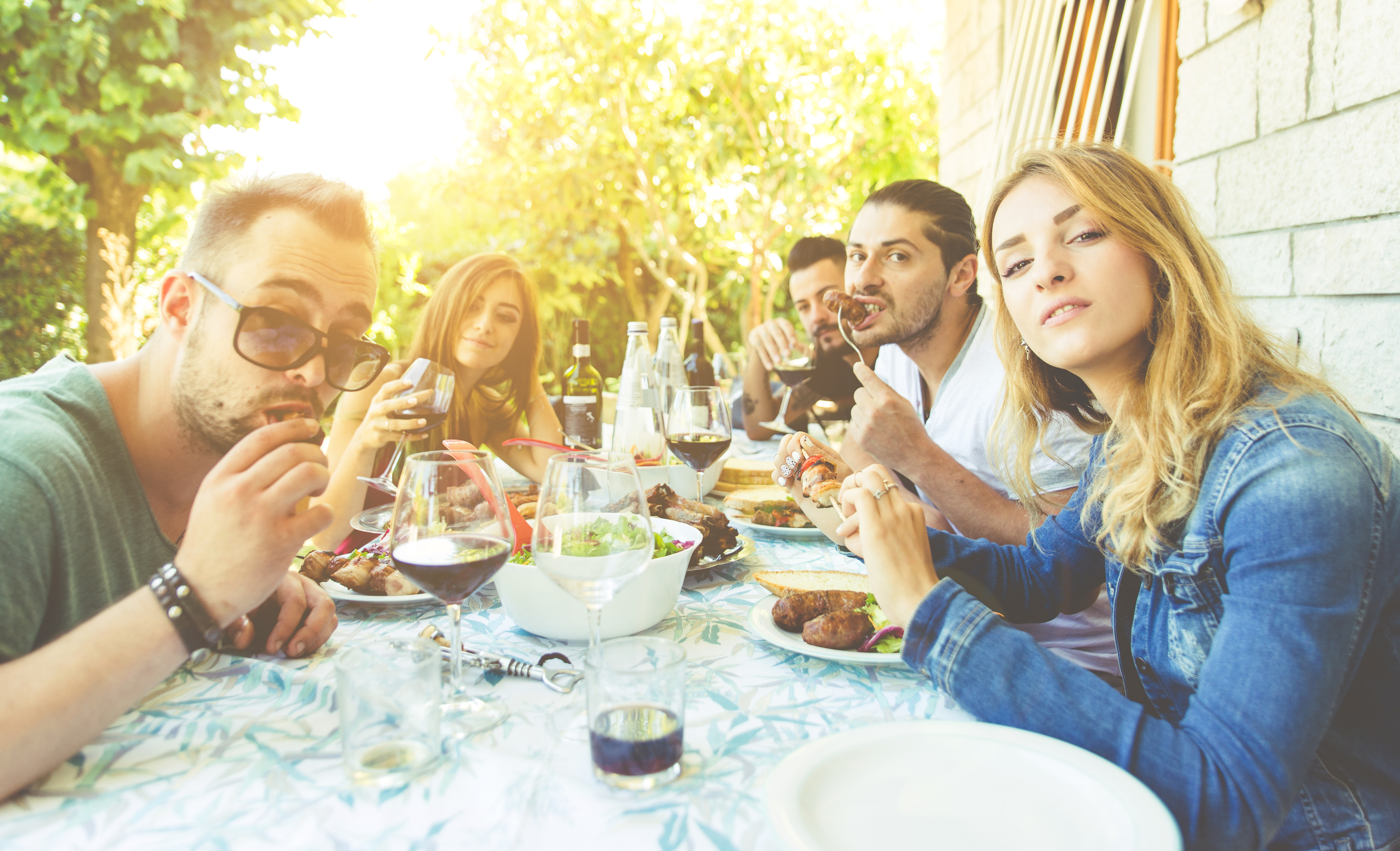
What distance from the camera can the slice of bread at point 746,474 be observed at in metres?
2.44

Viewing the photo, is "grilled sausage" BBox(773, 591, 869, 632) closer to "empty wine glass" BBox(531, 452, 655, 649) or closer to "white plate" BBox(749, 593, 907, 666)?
"white plate" BBox(749, 593, 907, 666)

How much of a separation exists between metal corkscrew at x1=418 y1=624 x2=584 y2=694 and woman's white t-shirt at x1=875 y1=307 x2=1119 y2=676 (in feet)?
2.82

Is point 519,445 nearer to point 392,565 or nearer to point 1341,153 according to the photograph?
point 392,565

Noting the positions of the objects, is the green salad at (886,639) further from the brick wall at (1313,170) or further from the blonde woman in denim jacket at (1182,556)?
the brick wall at (1313,170)

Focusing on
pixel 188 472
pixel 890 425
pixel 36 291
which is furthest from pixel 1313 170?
pixel 36 291

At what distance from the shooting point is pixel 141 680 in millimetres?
880

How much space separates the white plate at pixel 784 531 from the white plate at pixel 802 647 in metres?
0.60

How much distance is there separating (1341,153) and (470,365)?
9.01 ft

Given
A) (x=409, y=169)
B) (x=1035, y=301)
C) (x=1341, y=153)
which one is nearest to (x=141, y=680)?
(x=1035, y=301)

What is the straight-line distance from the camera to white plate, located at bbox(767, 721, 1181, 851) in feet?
2.39

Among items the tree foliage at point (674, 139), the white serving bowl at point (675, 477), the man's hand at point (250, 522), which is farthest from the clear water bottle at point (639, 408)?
the tree foliage at point (674, 139)

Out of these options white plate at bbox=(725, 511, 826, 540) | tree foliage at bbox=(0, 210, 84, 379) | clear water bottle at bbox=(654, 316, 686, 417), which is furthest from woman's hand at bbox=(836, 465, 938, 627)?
tree foliage at bbox=(0, 210, 84, 379)

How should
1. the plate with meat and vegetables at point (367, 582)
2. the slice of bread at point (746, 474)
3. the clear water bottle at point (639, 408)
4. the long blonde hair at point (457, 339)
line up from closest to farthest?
the plate with meat and vegetables at point (367, 582)
the clear water bottle at point (639, 408)
the slice of bread at point (746, 474)
the long blonde hair at point (457, 339)

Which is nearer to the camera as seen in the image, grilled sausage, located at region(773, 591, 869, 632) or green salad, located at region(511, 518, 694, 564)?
green salad, located at region(511, 518, 694, 564)
